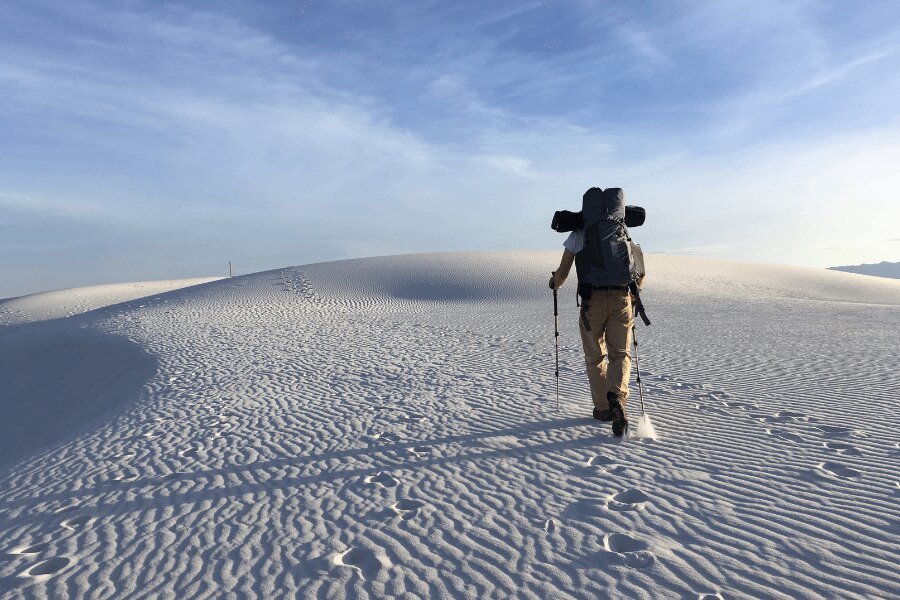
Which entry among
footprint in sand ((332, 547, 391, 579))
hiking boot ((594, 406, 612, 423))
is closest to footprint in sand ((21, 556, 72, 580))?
footprint in sand ((332, 547, 391, 579))

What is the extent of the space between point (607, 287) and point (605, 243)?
432 mm

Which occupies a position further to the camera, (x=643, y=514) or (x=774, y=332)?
(x=774, y=332)

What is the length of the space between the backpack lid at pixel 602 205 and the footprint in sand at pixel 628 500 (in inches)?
100

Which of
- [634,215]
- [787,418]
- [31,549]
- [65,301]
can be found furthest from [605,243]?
[65,301]

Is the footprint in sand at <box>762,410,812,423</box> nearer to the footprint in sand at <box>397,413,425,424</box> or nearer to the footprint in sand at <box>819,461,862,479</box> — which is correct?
the footprint in sand at <box>819,461,862,479</box>

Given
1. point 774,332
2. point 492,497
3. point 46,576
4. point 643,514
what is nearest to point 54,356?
point 46,576

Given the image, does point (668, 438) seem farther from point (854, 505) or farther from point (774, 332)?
point (774, 332)

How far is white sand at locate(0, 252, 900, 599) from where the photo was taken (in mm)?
3062

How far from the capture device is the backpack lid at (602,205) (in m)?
5.26

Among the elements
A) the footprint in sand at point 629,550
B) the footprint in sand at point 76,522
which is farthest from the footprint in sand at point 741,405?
the footprint in sand at point 76,522

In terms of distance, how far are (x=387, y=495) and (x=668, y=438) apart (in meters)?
2.74

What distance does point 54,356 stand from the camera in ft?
43.3

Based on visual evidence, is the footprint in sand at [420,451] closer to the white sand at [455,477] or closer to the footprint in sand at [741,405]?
the white sand at [455,477]

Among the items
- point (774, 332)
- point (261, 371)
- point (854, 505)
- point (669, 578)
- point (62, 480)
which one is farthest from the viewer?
point (774, 332)
